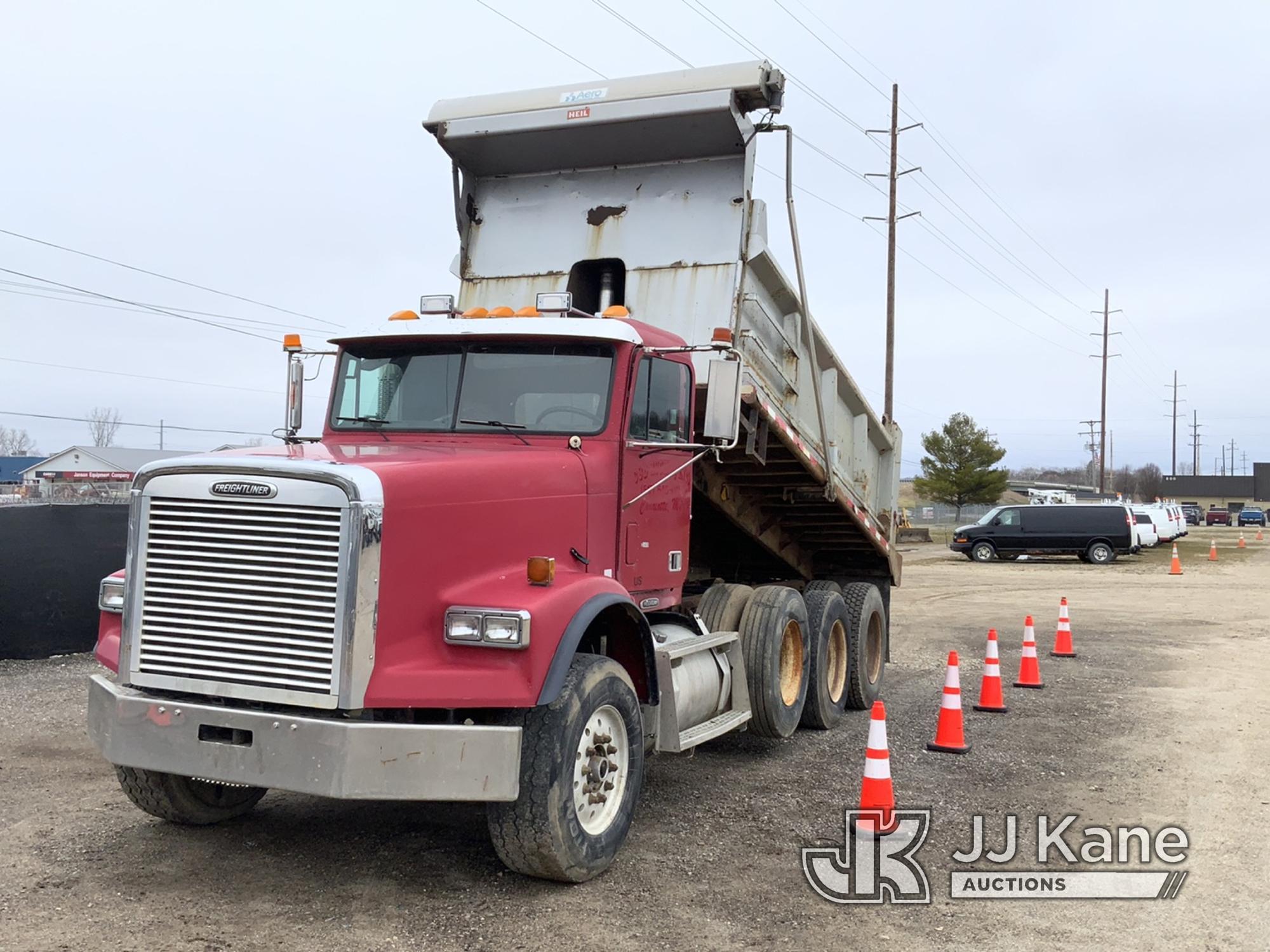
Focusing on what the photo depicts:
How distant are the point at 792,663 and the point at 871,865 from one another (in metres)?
2.70

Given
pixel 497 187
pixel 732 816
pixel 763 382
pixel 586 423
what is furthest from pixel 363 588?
pixel 497 187

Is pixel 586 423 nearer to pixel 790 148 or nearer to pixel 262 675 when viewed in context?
pixel 262 675

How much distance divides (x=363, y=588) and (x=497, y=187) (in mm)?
4765

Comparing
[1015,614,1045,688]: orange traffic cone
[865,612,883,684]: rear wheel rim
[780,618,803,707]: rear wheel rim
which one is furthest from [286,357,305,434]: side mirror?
[1015,614,1045,688]: orange traffic cone

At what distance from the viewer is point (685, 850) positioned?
5.57m

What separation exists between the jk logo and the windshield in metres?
2.40

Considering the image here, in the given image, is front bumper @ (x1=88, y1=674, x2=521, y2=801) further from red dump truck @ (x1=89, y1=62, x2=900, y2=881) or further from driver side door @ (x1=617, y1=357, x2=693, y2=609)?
driver side door @ (x1=617, y1=357, x2=693, y2=609)

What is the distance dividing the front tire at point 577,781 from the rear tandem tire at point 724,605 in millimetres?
2068

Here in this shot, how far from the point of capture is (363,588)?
439 centimetres

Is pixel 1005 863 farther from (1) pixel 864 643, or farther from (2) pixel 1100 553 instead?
(2) pixel 1100 553

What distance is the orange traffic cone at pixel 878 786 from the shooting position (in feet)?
18.6

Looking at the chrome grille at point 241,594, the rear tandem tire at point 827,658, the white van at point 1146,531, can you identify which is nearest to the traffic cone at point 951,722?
the rear tandem tire at point 827,658

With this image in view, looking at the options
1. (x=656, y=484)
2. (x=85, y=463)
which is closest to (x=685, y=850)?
(x=656, y=484)

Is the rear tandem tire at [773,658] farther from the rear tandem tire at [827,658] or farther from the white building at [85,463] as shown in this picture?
the white building at [85,463]
